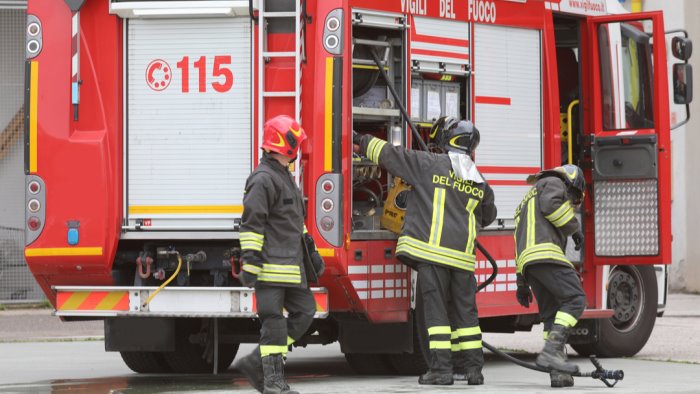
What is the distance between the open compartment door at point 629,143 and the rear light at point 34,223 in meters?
4.52

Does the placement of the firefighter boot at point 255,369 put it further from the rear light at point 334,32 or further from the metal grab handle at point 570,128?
the metal grab handle at point 570,128

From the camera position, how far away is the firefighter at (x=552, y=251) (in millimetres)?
9906

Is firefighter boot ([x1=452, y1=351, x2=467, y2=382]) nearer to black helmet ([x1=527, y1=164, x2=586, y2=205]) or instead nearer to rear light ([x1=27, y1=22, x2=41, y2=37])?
black helmet ([x1=527, y1=164, x2=586, y2=205])

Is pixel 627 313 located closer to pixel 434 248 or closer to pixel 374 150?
pixel 434 248

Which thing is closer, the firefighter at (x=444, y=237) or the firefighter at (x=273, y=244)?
the firefighter at (x=273, y=244)

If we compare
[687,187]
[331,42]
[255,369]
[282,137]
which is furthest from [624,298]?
[687,187]

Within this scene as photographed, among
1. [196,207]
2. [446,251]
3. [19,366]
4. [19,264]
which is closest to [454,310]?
[446,251]

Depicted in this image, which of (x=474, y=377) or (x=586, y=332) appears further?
(x=586, y=332)

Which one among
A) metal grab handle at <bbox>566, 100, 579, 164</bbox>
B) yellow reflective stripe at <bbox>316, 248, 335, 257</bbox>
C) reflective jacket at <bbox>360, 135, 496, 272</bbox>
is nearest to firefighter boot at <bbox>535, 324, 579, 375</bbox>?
reflective jacket at <bbox>360, 135, 496, 272</bbox>

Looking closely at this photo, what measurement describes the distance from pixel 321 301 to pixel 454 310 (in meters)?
1.01

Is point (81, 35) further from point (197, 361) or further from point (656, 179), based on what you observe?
point (656, 179)

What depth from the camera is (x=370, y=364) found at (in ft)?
35.2

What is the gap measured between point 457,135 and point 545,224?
83 cm

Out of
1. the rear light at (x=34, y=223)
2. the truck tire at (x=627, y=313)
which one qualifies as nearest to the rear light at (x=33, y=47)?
the rear light at (x=34, y=223)
